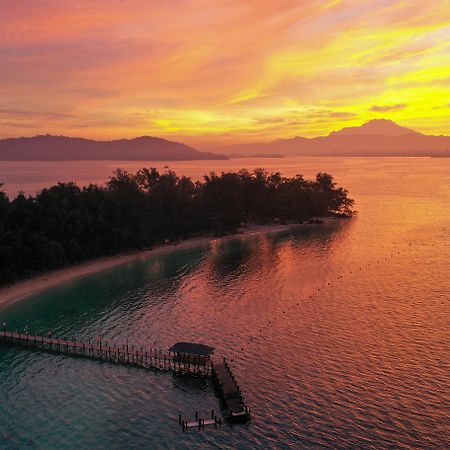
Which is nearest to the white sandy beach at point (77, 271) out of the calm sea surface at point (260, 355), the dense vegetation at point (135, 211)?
the dense vegetation at point (135, 211)

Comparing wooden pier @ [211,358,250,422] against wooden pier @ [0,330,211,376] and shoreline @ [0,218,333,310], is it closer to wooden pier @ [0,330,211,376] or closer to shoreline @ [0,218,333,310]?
wooden pier @ [0,330,211,376]

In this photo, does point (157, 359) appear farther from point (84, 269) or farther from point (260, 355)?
point (84, 269)

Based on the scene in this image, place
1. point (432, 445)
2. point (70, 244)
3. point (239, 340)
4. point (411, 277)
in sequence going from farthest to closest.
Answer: point (70, 244), point (411, 277), point (239, 340), point (432, 445)

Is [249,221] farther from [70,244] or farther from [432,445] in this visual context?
[432,445]

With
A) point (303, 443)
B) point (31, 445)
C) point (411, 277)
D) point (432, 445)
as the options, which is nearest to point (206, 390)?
point (303, 443)

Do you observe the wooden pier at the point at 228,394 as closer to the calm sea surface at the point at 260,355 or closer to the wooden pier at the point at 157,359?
the wooden pier at the point at 157,359

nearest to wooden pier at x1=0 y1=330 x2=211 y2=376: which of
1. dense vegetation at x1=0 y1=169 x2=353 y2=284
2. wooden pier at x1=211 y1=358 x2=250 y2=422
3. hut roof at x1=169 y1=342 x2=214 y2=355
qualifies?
hut roof at x1=169 y1=342 x2=214 y2=355
